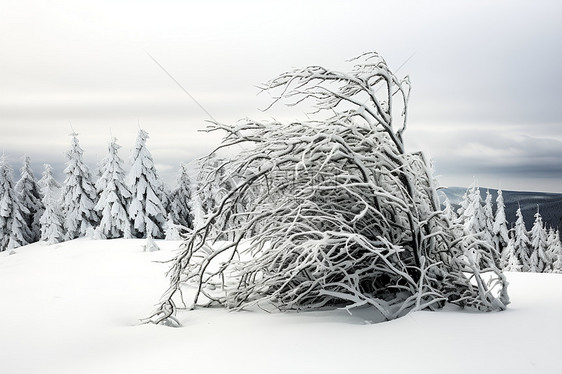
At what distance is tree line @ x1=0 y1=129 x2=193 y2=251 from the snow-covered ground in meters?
18.7

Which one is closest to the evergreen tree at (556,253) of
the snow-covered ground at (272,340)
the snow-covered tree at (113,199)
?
the snow-covered tree at (113,199)

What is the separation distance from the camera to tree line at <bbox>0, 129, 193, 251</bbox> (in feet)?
83.4

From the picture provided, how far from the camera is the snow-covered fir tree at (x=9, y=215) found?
101ft

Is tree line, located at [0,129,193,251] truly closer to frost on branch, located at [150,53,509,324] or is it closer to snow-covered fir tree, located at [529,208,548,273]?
frost on branch, located at [150,53,509,324]

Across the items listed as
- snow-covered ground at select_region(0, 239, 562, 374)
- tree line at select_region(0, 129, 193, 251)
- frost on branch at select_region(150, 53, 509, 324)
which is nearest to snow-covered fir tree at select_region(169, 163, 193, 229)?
tree line at select_region(0, 129, 193, 251)

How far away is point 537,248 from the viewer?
37.5 meters

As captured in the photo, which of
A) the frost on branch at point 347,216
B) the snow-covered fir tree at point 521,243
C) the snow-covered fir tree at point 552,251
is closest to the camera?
the frost on branch at point 347,216

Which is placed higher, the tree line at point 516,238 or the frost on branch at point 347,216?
the frost on branch at point 347,216

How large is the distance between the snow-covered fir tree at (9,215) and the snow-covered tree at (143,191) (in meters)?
10.5

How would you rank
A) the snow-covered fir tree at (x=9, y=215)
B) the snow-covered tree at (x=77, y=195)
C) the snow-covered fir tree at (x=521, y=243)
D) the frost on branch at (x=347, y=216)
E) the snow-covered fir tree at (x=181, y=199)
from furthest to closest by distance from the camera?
the snow-covered fir tree at (x=521, y=243)
the snow-covered fir tree at (x=181, y=199)
the snow-covered fir tree at (x=9, y=215)
the snow-covered tree at (x=77, y=195)
the frost on branch at (x=347, y=216)

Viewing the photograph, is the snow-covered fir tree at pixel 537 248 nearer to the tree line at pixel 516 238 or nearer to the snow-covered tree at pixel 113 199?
the tree line at pixel 516 238

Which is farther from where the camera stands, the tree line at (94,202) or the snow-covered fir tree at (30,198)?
the snow-covered fir tree at (30,198)

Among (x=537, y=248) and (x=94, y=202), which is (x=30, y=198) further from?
(x=537, y=248)

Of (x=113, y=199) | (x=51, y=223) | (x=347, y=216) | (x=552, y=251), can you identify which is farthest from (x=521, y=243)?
(x=347, y=216)
